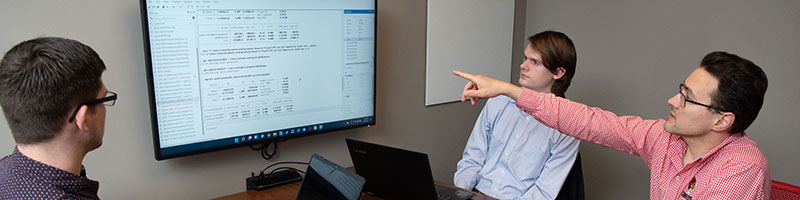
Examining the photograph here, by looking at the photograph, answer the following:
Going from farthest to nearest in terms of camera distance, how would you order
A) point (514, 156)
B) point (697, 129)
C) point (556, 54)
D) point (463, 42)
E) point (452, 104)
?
1. point (452, 104)
2. point (463, 42)
3. point (514, 156)
4. point (556, 54)
5. point (697, 129)

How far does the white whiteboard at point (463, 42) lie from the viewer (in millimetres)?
2795

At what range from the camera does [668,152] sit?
171 centimetres

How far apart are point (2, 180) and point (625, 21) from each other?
284 cm

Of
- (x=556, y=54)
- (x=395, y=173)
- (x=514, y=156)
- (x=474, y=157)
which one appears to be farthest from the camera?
(x=474, y=157)

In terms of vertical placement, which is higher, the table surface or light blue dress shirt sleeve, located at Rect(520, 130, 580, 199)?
light blue dress shirt sleeve, located at Rect(520, 130, 580, 199)

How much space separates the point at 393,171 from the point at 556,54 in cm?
92

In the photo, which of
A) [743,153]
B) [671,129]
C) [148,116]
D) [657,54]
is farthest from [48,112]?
[657,54]

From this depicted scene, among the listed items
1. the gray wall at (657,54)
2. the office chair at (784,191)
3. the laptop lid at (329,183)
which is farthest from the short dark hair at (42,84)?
the gray wall at (657,54)

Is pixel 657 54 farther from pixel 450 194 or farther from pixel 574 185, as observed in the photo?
pixel 450 194

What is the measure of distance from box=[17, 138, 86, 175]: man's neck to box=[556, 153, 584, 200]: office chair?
6.00 feet

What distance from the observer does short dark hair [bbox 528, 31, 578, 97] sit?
2.20 meters

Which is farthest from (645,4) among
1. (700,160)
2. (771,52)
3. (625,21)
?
(700,160)

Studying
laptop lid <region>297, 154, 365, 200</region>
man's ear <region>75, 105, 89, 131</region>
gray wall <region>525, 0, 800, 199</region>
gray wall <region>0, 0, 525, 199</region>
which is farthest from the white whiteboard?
man's ear <region>75, 105, 89, 131</region>

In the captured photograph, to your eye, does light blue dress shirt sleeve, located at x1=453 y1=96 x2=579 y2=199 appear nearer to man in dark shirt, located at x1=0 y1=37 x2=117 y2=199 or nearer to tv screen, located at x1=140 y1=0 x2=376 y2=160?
tv screen, located at x1=140 y1=0 x2=376 y2=160
